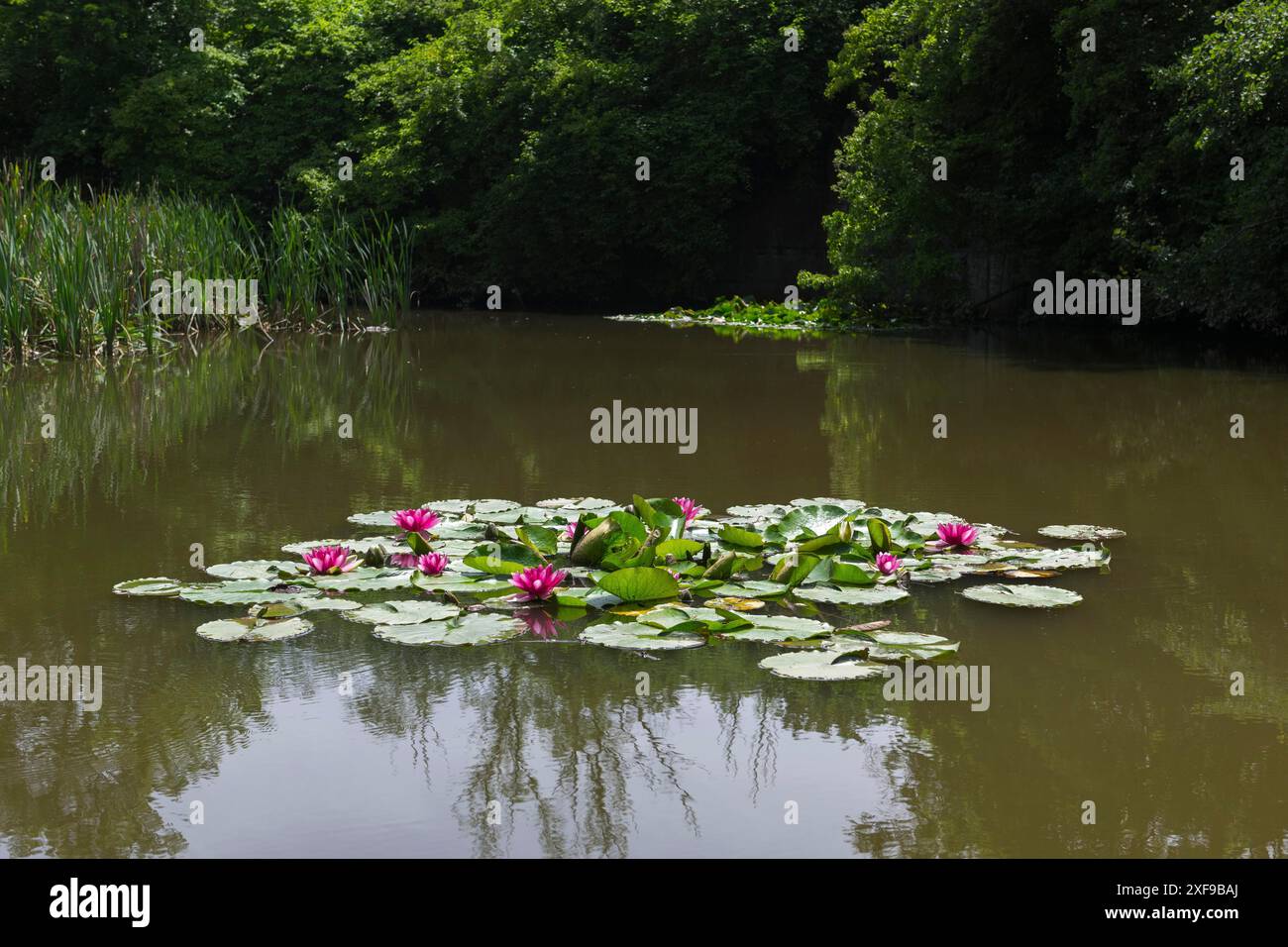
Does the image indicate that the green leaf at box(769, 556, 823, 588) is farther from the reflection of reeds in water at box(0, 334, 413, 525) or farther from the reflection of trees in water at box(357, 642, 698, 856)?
the reflection of reeds in water at box(0, 334, 413, 525)

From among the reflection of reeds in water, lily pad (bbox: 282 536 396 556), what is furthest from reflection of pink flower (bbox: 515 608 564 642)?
the reflection of reeds in water

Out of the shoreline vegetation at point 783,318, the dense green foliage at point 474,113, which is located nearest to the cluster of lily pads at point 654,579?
the shoreline vegetation at point 783,318

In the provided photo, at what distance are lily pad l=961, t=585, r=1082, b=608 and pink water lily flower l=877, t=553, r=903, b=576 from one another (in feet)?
0.69

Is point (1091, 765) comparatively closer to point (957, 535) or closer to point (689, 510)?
point (957, 535)

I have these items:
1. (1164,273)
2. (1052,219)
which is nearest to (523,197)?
(1052,219)

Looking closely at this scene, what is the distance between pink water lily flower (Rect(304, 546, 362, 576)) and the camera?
382 cm

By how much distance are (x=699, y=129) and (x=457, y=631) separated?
1555cm

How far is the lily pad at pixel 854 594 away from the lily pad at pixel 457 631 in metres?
0.80

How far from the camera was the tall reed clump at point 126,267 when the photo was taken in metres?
9.38

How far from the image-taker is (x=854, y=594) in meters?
3.69

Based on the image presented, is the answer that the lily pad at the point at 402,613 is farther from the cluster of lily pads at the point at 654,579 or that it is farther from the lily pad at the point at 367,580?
the lily pad at the point at 367,580

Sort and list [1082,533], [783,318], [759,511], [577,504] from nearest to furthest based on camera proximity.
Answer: [1082,533] < [759,511] < [577,504] < [783,318]

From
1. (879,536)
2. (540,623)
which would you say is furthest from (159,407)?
(879,536)
